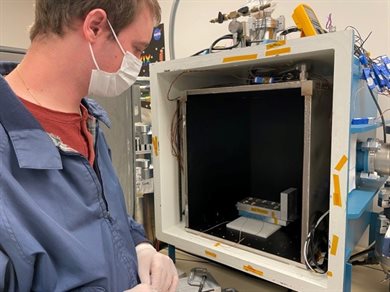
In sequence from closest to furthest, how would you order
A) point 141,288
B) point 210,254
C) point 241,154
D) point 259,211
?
point 141,288, point 210,254, point 259,211, point 241,154

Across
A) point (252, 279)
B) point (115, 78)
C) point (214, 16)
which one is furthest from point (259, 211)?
point (214, 16)

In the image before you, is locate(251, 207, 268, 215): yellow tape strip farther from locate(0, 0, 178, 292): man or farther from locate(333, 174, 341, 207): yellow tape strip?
locate(0, 0, 178, 292): man

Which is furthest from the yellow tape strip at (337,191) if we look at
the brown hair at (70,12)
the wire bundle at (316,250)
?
the brown hair at (70,12)

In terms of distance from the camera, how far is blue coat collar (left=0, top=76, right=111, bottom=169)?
16.7 inches

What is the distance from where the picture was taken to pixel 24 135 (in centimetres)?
44

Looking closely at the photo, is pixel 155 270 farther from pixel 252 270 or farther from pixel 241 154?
pixel 241 154

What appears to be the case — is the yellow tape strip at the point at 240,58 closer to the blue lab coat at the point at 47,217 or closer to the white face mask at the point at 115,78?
the white face mask at the point at 115,78

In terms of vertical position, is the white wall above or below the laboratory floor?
above

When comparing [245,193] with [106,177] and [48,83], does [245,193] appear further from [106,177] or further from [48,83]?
[48,83]

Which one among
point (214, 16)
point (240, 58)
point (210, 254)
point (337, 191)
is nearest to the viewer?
point (337, 191)

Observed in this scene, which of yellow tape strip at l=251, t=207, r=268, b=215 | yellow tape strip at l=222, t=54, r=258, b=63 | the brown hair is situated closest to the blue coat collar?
the brown hair

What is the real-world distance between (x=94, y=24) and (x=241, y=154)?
87 centimetres

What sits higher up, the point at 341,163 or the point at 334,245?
the point at 341,163

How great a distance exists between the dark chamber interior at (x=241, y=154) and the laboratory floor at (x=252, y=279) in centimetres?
14
